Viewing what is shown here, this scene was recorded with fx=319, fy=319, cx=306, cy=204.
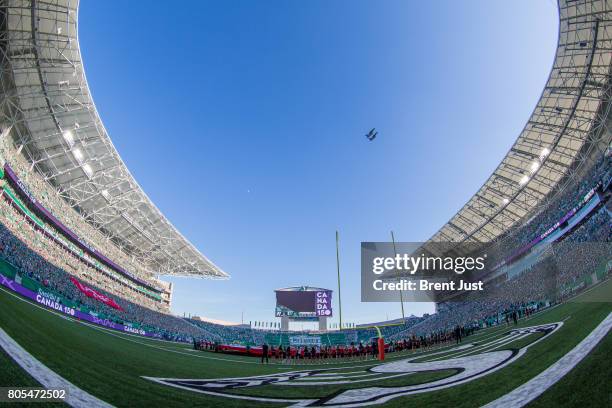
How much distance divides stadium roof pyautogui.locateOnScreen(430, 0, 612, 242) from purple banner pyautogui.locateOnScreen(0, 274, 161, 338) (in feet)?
141

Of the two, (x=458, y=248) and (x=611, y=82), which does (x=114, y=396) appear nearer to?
(x=611, y=82)

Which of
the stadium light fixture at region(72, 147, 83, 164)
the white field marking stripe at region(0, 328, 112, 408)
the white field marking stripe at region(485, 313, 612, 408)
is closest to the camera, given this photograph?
the white field marking stripe at region(485, 313, 612, 408)

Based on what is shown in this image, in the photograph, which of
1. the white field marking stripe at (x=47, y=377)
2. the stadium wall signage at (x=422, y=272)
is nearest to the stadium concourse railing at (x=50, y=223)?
the white field marking stripe at (x=47, y=377)

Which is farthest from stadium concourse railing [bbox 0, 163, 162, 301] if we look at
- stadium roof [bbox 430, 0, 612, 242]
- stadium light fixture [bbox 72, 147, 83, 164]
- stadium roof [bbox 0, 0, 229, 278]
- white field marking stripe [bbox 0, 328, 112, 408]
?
stadium roof [bbox 430, 0, 612, 242]

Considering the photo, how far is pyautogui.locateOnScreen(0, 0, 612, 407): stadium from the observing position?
5.83 m

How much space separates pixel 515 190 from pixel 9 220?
182 ft

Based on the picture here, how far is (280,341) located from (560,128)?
52386 millimetres

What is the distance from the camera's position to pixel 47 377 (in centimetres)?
507

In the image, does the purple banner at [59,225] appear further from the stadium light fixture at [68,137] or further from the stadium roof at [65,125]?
the stadium light fixture at [68,137]

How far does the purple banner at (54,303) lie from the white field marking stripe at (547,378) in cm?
2553

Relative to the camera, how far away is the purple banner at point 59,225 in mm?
29188

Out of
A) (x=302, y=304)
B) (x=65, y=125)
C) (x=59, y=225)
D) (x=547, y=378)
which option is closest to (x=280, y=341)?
(x=302, y=304)

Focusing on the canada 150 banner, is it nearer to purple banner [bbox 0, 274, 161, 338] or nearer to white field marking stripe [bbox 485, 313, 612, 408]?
purple banner [bbox 0, 274, 161, 338]

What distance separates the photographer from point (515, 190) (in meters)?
42.4
